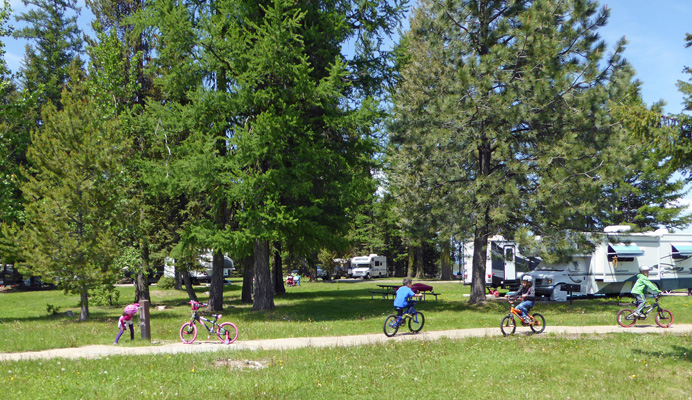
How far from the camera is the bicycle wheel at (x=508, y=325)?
1420 cm

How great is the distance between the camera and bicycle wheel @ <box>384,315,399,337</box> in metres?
14.1

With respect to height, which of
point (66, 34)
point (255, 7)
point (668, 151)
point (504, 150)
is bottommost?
point (668, 151)

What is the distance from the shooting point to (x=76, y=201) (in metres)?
18.9

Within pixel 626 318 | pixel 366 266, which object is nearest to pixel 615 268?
pixel 626 318

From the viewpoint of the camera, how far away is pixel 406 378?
30.5 feet

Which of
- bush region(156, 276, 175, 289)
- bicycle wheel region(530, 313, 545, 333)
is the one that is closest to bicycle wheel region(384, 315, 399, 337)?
bicycle wheel region(530, 313, 545, 333)

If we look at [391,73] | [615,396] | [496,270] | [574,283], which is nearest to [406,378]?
[615,396]

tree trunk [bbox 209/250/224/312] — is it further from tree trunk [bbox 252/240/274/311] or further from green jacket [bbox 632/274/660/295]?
green jacket [bbox 632/274/660/295]

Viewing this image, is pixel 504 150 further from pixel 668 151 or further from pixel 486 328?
pixel 668 151

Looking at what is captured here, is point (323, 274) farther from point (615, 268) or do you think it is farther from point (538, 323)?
point (538, 323)

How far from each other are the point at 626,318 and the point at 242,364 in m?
11.6

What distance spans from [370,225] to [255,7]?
39818 mm

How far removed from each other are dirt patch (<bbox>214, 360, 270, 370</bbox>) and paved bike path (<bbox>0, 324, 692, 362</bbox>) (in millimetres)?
1410

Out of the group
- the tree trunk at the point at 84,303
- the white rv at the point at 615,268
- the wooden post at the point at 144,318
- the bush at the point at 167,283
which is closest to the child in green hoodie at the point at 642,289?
the white rv at the point at 615,268
